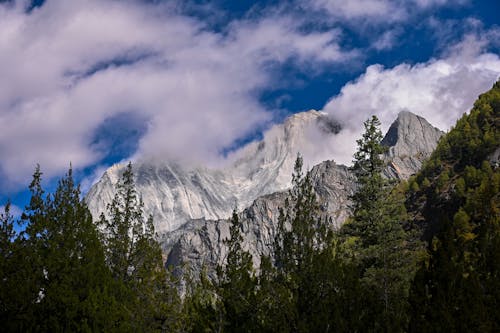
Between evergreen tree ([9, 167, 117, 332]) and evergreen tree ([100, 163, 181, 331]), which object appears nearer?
evergreen tree ([9, 167, 117, 332])

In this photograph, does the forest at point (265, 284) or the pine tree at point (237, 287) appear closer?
the forest at point (265, 284)

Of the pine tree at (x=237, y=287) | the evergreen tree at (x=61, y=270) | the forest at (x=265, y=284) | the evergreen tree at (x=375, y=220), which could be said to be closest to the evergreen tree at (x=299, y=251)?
the forest at (x=265, y=284)

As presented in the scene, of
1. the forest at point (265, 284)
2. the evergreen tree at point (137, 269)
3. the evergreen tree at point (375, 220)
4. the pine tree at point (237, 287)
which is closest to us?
the forest at point (265, 284)

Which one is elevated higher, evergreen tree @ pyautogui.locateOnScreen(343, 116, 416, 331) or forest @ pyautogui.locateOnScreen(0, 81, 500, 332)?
evergreen tree @ pyautogui.locateOnScreen(343, 116, 416, 331)

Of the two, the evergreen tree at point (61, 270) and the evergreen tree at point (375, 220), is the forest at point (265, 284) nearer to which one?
the evergreen tree at point (61, 270)

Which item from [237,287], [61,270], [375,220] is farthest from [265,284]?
[375,220]

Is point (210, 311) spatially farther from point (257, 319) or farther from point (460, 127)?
point (460, 127)

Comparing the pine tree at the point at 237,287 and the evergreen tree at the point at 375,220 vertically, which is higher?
the evergreen tree at the point at 375,220

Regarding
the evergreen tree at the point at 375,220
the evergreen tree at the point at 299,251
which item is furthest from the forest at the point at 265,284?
the evergreen tree at the point at 375,220

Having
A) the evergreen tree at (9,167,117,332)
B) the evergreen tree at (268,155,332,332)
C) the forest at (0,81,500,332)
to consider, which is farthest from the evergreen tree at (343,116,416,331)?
the evergreen tree at (9,167,117,332)

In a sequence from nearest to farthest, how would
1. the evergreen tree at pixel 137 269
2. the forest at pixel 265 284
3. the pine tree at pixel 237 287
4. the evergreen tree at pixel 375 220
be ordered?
the forest at pixel 265 284 → the pine tree at pixel 237 287 → the evergreen tree at pixel 137 269 → the evergreen tree at pixel 375 220

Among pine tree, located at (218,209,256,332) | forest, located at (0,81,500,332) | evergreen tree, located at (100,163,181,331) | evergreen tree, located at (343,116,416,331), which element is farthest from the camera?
evergreen tree, located at (343,116,416,331)

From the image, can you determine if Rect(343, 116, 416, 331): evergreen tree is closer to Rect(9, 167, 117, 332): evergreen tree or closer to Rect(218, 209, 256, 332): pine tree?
Rect(218, 209, 256, 332): pine tree

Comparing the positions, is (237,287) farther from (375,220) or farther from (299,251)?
(375,220)
